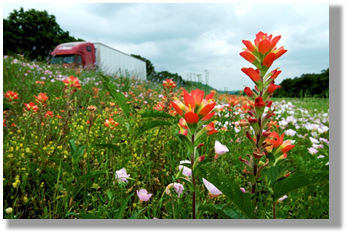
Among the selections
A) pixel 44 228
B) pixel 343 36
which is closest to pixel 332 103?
pixel 343 36

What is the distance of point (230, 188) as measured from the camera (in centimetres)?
90

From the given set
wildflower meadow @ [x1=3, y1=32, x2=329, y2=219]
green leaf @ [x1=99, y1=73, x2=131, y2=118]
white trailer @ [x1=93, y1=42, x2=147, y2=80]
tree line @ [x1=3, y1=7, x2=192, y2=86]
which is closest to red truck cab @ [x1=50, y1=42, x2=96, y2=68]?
white trailer @ [x1=93, y1=42, x2=147, y2=80]

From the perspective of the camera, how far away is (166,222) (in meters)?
1.13

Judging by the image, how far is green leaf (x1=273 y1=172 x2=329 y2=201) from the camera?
91 cm

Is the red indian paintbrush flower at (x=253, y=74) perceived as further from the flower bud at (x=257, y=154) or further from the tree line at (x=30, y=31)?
the tree line at (x=30, y=31)

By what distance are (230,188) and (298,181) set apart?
0.25 m

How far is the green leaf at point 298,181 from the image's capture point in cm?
91

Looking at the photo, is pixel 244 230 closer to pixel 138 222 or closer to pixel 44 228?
pixel 138 222

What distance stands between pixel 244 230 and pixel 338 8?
1307 mm

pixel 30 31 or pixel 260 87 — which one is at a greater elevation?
pixel 30 31

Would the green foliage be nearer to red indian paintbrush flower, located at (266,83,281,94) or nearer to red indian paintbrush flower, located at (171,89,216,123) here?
red indian paintbrush flower, located at (171,89,216,123)

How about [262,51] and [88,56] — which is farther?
[88,56]

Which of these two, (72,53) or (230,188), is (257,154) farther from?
(72,53)

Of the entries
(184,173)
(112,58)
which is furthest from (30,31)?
(184,173)
